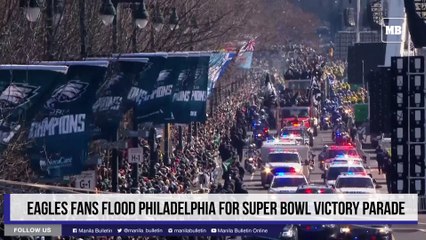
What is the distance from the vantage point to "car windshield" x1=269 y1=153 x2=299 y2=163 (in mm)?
49031

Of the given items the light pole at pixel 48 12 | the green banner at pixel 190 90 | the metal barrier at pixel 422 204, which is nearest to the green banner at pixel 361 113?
the green banner at pixel 190 90

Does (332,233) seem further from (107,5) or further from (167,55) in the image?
(107,5)

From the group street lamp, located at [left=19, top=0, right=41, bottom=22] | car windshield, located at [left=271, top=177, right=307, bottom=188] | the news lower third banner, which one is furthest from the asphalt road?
street lamp, located at [left=19, top=0, right=41, bottom=22]

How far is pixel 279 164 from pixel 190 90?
1762cm

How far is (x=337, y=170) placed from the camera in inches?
1783

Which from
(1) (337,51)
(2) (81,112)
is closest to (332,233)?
(2) (81,112)

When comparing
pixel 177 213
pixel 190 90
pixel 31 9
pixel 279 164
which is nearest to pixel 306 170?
pixel 279 164

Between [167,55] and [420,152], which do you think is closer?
[420,152]

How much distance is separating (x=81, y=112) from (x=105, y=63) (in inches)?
44.2

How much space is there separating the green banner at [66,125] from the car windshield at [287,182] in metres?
20.4

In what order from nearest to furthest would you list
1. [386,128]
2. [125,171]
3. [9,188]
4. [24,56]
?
[9,188] → [386,128] → [24,56] → [125,171]

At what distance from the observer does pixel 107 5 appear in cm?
2531

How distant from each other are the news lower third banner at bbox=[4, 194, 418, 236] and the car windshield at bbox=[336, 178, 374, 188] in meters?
18.9

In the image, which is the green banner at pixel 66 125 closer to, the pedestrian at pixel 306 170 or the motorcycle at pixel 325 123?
the pedestrian at pixel 306 170
